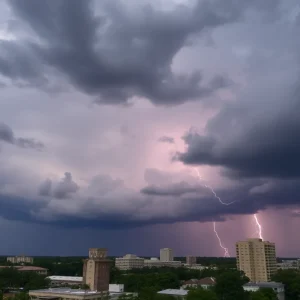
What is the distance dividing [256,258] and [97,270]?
253 ft

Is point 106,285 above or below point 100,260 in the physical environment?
below

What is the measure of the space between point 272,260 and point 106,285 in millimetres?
79953

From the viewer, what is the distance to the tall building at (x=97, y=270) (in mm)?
80562

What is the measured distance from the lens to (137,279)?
301ft

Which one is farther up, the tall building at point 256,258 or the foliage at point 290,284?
the tall building at point 256,258

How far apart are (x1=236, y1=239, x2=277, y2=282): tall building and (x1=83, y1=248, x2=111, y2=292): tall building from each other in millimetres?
70502

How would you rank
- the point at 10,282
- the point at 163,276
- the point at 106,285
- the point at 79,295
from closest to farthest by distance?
the point at 79,295 → the point at 106,285 → the point at 163,276 → the point at 10,282

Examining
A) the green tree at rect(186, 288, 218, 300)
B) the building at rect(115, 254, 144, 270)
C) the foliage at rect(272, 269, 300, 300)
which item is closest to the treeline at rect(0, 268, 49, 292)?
the green tree at rect(186, 288, 218, 300)

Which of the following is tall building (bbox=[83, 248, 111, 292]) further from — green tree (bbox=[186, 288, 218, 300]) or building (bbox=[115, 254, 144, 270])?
building (bbox=[115, 254, 144, 270])

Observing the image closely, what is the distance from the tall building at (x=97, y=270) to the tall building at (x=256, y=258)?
70.5m

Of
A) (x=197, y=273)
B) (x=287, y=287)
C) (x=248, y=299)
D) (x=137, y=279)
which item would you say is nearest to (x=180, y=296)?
(x=248, y=299)

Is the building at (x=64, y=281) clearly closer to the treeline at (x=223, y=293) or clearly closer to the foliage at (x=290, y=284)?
the treeline at (x=223, y=293)

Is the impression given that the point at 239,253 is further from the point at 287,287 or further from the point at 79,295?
the point at 79,295

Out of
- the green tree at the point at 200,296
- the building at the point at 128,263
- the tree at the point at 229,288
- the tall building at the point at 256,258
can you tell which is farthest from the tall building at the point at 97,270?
the building at the point at 128,263
